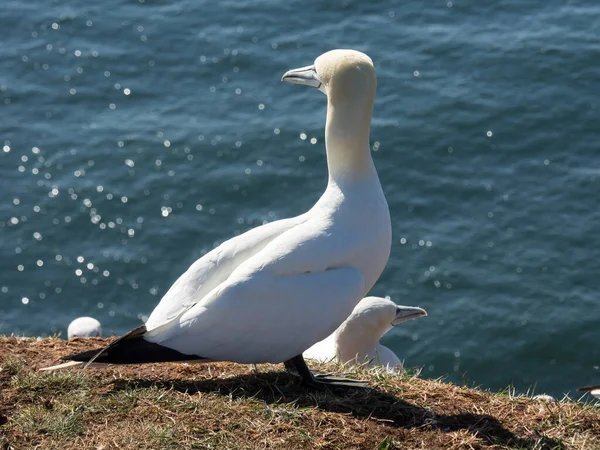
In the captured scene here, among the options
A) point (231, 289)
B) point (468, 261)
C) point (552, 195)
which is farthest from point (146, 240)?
point (231, 289)

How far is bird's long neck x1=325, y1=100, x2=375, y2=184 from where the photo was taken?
20.2 ft

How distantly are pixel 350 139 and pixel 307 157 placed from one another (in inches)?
338

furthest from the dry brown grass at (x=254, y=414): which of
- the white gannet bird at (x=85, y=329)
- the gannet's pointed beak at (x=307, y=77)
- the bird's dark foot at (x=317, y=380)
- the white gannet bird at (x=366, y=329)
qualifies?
the white gannet bird at (x=85, y=329)

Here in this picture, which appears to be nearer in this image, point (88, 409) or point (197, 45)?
point (88, 409)

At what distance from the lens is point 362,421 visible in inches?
215

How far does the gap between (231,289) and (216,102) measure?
34.0 ft

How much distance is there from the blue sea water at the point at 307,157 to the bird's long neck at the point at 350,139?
247 inches

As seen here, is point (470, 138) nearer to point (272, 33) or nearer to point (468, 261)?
point (468, 261)

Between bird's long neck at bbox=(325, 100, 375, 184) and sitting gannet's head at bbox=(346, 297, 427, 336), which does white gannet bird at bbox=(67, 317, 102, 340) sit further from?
bird's long neck at bbox=(325, 100, 375, 184)

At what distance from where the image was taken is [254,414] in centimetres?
541

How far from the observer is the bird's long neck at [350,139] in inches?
242

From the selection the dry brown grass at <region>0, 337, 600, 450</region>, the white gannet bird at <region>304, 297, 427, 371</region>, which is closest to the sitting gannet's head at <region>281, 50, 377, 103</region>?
the dry brown grass at <region>0, 337, 600, 450</region>

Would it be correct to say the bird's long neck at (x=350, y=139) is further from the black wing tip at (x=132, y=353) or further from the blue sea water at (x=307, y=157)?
the blue sea water at (x=307, y=157)

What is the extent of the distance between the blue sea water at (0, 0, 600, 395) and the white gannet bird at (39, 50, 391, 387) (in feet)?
20.6
